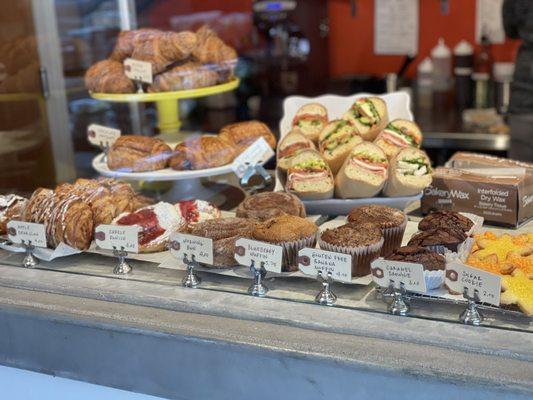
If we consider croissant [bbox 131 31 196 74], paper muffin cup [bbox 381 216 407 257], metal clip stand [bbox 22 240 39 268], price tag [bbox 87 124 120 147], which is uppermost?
croissant [bbox 131 31 196 74]

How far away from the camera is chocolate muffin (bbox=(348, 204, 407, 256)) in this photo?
5.35 feet

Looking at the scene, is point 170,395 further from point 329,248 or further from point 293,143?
point 293,143

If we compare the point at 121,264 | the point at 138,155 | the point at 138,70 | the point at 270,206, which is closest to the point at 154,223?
the point at 121,264

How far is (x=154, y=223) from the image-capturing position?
1.72 m

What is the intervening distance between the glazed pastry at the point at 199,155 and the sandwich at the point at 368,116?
0.38m

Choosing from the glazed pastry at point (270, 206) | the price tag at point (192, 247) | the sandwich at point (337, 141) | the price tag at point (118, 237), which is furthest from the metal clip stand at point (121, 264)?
the sandwich at point (337, 141)

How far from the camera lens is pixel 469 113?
4387mm

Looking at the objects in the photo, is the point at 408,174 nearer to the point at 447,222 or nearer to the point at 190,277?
the point at 447,222

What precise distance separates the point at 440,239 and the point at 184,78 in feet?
3.56

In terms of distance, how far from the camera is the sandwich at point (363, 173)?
6.21 feet

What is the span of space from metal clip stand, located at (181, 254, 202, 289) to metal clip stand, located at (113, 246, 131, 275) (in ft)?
0.51

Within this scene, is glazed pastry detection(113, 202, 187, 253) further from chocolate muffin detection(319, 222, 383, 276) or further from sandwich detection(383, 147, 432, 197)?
sandwich detection(383, 147, 432, 197)

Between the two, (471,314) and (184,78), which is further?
(184,78)

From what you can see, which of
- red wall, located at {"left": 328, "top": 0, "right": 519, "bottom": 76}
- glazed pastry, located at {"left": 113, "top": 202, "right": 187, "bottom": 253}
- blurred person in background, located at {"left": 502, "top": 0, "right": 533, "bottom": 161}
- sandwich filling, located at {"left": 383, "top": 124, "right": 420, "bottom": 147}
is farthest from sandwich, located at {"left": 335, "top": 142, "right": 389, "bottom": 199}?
red wall, located at {"left": 328, "top": 0, "right": 519, "bottom": 76}
